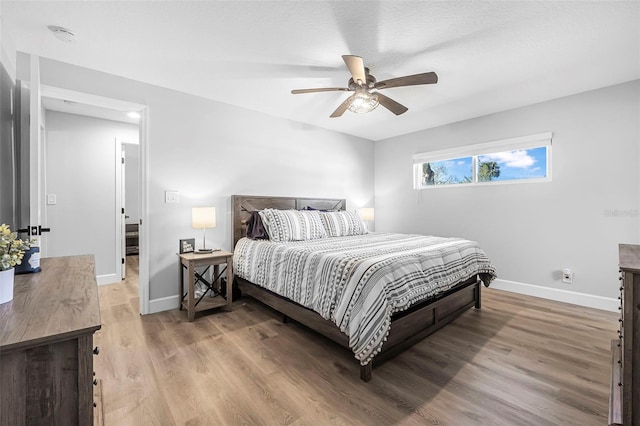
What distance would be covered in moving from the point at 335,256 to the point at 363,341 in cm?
66

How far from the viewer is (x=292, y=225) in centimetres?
326

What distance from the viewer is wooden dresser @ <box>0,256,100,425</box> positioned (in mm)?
763

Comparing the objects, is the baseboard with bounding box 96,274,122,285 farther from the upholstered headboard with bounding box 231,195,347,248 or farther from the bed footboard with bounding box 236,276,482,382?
the bed footboard with bounding box 236,276,482,382

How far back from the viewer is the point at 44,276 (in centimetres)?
139

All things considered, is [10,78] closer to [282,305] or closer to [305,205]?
[282,305]

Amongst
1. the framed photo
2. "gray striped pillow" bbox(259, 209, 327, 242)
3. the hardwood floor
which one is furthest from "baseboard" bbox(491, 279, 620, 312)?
the framed photo

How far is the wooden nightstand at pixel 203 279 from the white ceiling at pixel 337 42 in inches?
72.1

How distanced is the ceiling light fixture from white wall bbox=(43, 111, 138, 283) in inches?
83.1

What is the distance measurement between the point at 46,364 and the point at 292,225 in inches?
98.7

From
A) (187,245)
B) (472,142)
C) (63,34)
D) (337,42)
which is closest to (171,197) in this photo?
(187,245)

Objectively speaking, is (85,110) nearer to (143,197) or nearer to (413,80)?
(143,197)

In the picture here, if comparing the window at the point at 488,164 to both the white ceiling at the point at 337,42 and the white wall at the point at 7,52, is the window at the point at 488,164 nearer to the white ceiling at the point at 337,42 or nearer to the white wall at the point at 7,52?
the white ceiling at the point at 337,42

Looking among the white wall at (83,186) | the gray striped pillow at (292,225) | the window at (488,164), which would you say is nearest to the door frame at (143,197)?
the gray striped pillow at (292,225)

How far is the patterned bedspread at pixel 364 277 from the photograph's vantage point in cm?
182
